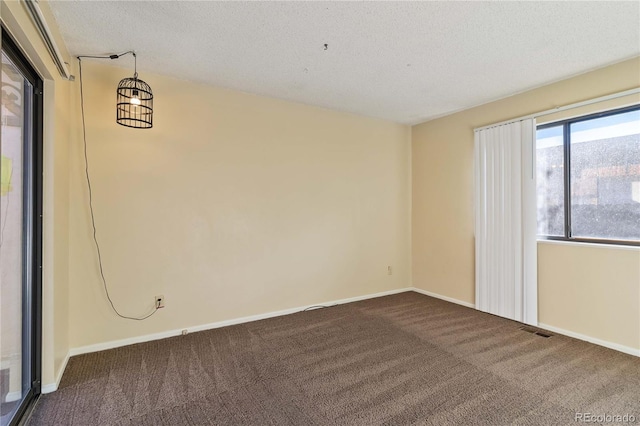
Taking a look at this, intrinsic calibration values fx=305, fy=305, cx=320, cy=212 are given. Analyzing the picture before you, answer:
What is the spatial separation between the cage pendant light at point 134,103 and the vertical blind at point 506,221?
3.70 meters

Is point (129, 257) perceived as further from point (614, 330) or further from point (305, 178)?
point (614, 330)

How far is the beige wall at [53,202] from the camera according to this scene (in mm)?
1974

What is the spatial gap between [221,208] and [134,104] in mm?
1239

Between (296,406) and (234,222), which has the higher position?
(234,222)

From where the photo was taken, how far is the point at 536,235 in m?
3.29

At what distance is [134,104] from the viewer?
2689mm

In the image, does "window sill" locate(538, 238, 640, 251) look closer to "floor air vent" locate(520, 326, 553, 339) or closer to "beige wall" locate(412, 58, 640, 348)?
"beige wall" locate(412, 58, 640, 348)

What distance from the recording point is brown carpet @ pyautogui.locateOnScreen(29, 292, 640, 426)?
1.89 metres

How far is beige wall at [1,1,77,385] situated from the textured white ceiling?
17.2 inches

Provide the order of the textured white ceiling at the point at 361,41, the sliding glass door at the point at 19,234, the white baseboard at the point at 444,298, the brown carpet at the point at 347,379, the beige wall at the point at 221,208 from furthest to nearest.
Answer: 1. the white baseboard at the point at 444,298
2. the beige wall at the point at 221,208
3. the textured white ceiling at the point at 361,41
4. the brown carpet at the point at 347,379
5. the sliding glass door at the point at 19,234

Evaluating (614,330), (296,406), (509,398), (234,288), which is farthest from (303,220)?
(614,330)

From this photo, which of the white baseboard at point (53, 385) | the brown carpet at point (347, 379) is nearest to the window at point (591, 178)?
the brown carpet at point (347, 379)

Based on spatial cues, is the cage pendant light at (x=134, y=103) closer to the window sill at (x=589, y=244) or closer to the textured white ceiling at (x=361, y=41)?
the textured white ceiling at (x=361, y=41)

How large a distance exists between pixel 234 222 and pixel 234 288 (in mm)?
733
